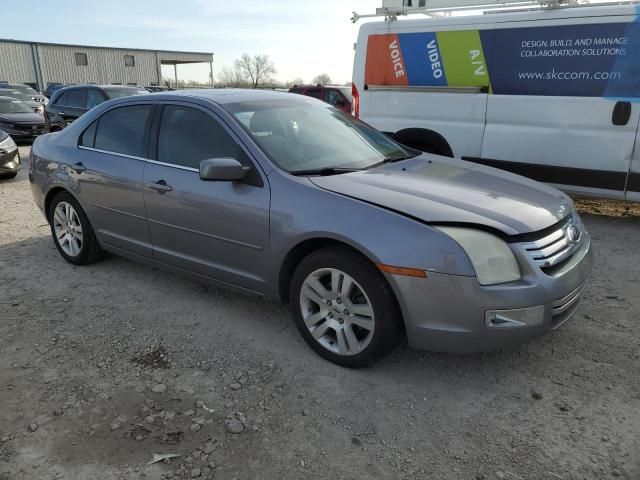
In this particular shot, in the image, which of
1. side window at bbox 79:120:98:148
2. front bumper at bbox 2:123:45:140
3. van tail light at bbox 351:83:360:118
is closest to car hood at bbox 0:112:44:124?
front bumper at bbox 2:123:45:140

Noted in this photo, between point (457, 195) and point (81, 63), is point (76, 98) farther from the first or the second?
point (81, 63)

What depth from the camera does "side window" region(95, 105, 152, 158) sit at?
400 cm

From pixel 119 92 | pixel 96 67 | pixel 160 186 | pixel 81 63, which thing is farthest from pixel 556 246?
pixel 96 67

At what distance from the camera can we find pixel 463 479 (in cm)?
219

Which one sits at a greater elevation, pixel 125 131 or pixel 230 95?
pixel 230 95

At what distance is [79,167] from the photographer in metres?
Answer: 4.43

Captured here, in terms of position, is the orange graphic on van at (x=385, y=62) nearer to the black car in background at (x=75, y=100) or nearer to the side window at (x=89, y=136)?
the side window at (x=89, y=136)

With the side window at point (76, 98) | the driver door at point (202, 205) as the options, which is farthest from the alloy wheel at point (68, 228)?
the side window at point (76, 98)

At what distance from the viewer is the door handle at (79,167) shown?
439 centimetres

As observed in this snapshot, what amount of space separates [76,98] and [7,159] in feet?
14.7

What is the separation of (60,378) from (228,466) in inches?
51.0

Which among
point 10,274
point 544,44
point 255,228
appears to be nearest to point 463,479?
point 255,228

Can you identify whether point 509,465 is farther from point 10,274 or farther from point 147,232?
point 10,274

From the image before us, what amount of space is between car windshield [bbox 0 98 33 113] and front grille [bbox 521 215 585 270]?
1571cm
